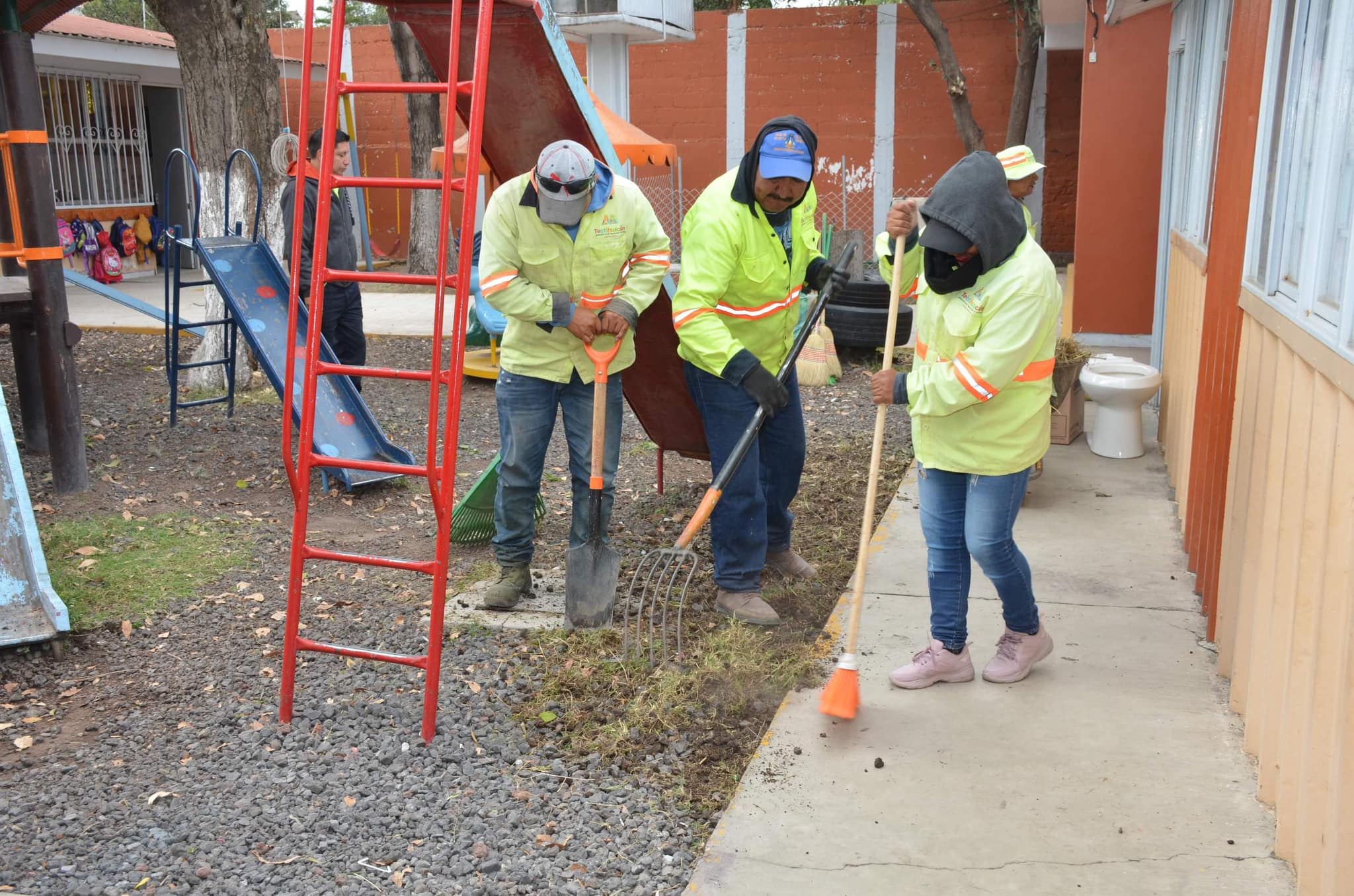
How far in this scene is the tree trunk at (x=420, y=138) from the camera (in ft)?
45.2

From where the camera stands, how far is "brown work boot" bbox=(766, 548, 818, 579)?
496cm

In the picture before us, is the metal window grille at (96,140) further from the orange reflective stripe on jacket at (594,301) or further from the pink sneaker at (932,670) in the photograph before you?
the pink sneaker at (932,670)

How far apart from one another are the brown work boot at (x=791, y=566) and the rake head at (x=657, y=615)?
483mm

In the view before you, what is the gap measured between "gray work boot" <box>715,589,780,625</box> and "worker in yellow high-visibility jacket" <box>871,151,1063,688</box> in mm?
714

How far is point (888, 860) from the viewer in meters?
2.82

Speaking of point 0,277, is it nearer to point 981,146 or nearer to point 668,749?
point 668,749

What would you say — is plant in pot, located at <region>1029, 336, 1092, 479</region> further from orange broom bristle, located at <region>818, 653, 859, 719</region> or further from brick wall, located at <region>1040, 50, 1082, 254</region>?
brick wall, located at <region>1040, 50, 1082, 254</region>

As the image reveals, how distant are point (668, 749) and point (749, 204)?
192 centimetres

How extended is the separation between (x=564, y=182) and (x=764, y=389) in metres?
1.00

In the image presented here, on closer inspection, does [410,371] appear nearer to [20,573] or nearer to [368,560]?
[368,560]

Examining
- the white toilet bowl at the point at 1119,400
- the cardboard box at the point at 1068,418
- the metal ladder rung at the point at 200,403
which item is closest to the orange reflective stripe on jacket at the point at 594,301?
the white toilet bowl at the point at 1119,400

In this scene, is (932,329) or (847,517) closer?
(932,329)

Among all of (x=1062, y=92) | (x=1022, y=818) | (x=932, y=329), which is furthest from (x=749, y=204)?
(x=1062, y=92)

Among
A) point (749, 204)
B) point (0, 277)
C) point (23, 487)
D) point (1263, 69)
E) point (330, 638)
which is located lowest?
point (330, 638)
